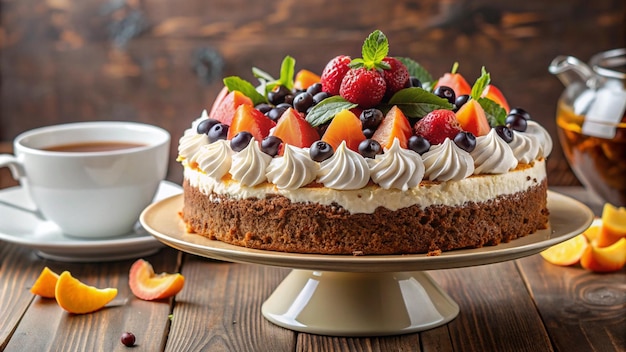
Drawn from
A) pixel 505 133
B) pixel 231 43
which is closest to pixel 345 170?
pixel 505 133

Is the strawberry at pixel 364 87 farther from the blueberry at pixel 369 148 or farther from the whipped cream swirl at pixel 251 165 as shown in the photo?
the whipped cream swirl at pixel 251 165

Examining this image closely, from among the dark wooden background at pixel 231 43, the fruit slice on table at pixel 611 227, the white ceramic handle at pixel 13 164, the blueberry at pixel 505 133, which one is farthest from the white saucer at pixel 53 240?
the dark wooden background at pixel 231 43

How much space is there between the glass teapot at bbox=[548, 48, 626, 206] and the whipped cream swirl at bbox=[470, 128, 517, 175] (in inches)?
46.3

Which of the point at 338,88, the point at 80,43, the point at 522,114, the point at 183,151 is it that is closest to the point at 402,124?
the point at 338,88

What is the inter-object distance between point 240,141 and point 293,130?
5.5 inches

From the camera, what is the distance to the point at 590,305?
268 cm

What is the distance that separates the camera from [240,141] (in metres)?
2.38

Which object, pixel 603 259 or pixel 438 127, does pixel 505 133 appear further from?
pixel 603 259

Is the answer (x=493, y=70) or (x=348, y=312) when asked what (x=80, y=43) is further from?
(x=348, y=312)

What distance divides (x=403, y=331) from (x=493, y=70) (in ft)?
10.6

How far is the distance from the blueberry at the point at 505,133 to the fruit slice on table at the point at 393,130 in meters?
0.25

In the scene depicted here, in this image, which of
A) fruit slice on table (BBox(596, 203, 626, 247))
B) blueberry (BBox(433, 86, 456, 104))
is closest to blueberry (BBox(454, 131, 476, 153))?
blueberry (BBox(433, 86, 456, 104))

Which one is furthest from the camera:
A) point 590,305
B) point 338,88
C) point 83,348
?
point 590,305

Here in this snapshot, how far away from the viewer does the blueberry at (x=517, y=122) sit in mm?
2600
